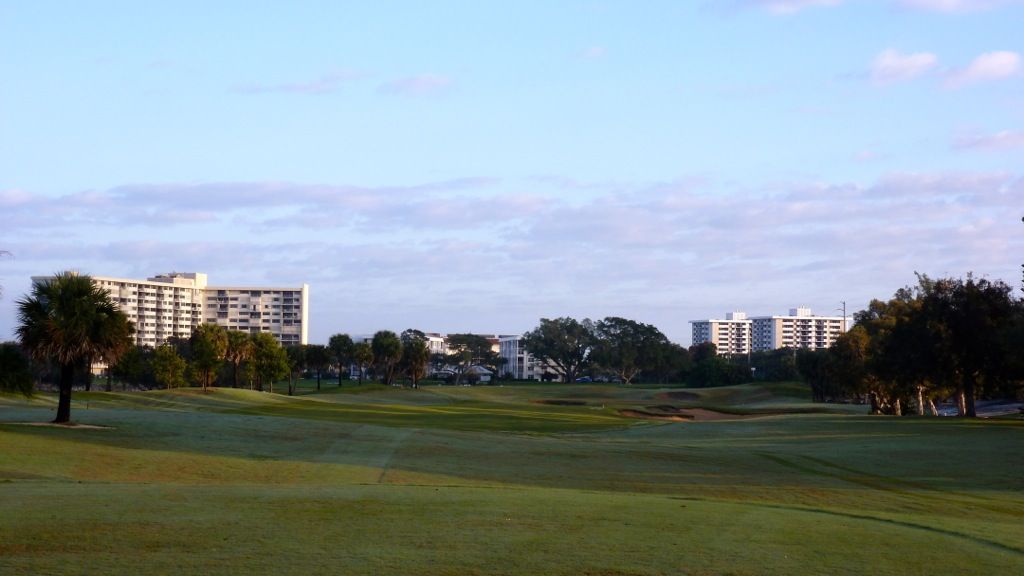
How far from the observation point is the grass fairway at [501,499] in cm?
1227

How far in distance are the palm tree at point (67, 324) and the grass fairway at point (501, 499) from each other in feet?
10.0

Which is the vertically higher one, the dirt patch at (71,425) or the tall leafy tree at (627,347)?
the tall leafy tree at (627,347)

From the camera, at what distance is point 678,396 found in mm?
133375

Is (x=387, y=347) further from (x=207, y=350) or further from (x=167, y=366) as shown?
(x=207, y=350)

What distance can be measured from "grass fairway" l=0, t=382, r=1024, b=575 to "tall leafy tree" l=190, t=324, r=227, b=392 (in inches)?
2053

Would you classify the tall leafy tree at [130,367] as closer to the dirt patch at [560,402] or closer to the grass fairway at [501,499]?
the dirt patch at [560,402]

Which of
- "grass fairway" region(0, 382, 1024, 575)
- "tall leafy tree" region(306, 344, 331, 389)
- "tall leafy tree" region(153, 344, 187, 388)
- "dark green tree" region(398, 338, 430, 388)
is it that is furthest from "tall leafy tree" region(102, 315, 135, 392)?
"dark green tree" region(398, 338, 430, 388)

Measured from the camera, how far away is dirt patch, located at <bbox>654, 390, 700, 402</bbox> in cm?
13100

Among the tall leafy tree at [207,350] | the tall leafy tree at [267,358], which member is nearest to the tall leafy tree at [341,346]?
the tall leafy tree at [267,358]

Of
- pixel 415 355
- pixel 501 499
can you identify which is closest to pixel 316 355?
pixel 415 355

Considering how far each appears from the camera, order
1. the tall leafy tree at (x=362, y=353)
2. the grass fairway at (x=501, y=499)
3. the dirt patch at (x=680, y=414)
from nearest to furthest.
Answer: the grass fairway at (x=501, y=499) < the dirt patch at (x=680, y=414) < the tall leafy tree at (x=362, y=353)

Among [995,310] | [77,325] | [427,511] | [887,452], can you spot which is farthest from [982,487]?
[995,310]

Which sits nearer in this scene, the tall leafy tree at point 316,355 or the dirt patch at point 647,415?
the dirt patch at point 647,415

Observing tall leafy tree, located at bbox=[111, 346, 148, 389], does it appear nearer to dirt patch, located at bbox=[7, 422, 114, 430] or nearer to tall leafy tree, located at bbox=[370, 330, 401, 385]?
tall leafy tree, located at bbox=[370, 330, 401, 385]
